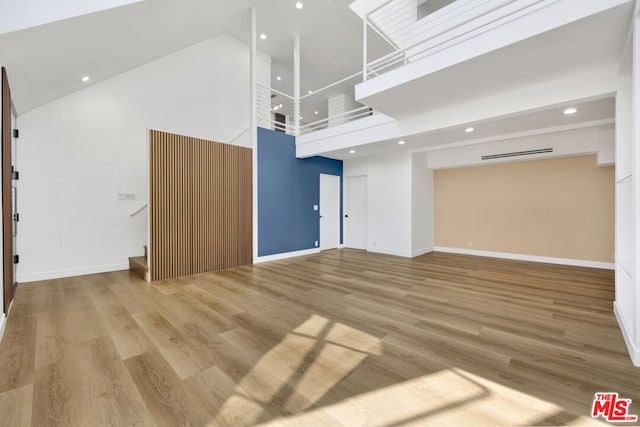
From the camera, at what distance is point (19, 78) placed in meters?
3.29

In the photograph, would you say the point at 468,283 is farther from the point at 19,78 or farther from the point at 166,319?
the point at 19,78

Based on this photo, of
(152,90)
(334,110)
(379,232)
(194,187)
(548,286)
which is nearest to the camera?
(548,286)

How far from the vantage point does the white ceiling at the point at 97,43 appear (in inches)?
108

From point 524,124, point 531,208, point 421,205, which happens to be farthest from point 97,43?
point 531,208

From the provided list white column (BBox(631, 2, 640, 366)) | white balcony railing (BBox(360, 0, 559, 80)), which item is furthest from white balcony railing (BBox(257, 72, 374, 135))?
white column (BBox(631, 2, 640, 366))

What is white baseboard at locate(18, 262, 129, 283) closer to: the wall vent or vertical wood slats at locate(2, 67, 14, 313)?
vertical wood slats at locate(2, 67, 14, 313)

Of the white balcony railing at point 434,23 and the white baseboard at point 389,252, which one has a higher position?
the white balcony railing at point 434,23

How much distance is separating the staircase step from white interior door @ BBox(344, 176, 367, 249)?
5.25 m

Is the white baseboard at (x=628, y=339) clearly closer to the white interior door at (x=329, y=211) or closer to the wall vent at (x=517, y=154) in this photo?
the wall vent at (x=517, y=154)

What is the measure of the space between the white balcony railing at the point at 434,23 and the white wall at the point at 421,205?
2.58m

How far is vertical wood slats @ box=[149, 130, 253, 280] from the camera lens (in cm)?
461

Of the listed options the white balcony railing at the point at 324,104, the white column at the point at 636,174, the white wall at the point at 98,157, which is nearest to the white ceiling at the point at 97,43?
the white wall at the point at 98,157

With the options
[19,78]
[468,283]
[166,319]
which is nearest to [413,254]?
[468,283]

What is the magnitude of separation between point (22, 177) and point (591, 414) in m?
7.29
